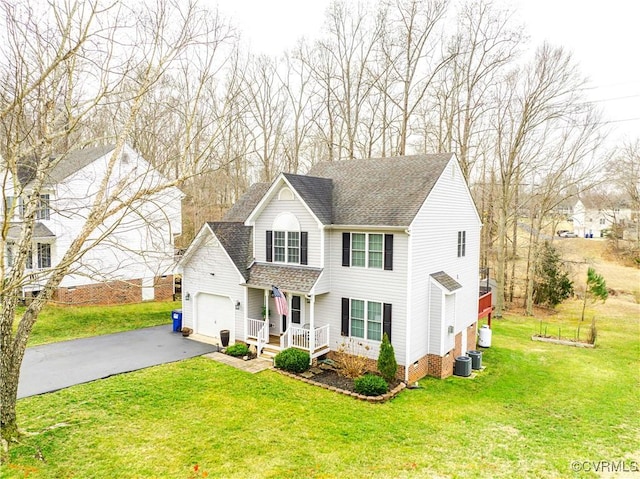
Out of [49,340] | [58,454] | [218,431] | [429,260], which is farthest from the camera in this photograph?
[49,340]

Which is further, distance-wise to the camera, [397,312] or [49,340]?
[49,340]

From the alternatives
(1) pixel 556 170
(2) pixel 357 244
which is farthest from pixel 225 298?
(1) pixel 556 170

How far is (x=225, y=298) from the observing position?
17.1m

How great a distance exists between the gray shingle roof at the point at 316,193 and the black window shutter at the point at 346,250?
0.87 m

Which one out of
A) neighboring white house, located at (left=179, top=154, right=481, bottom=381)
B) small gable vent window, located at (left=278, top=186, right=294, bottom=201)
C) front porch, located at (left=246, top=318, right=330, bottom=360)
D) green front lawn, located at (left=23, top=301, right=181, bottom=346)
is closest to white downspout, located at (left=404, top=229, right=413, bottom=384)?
neighboring white house, located at (left=179, top=154, right=481, bottom=381)

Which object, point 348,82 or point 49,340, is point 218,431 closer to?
point 49,340

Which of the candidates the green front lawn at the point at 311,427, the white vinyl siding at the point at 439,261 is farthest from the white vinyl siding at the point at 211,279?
the white vinyl siding at the point at 439,261

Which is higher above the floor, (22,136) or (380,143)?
(380,143)

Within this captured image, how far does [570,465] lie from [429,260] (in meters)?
7.05

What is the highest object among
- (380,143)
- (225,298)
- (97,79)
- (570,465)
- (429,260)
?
(380,143)

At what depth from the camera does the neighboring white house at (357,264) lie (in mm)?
13312

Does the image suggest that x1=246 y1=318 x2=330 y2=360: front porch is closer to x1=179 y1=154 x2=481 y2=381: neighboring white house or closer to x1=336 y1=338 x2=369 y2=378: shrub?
x1=179 y1=154 x2=481 y2=381: neighboring white house

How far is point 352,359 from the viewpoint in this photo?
13.8 metres

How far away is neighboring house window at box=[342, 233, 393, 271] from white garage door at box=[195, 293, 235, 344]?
596 centimetres
